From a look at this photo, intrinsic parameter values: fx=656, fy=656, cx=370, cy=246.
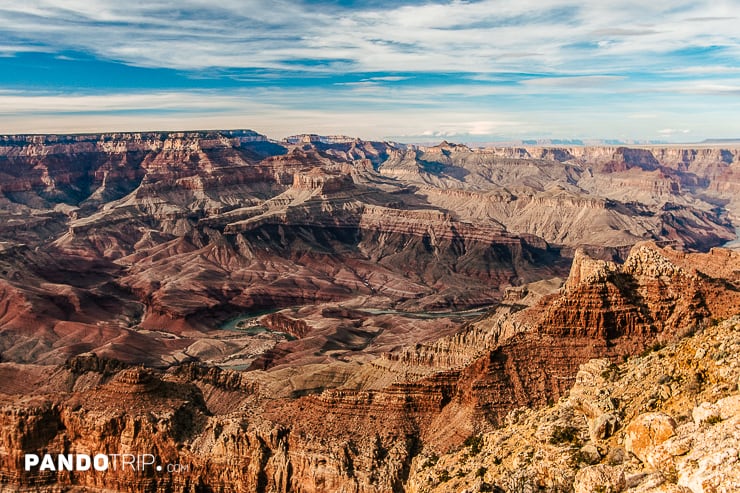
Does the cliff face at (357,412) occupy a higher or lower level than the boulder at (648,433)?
lower

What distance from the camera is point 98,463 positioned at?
60.8 meters

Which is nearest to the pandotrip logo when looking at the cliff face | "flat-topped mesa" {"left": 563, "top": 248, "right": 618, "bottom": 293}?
the cliff face

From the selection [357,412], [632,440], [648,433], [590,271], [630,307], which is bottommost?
[357,412]

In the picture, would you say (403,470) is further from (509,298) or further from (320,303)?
(320,303)

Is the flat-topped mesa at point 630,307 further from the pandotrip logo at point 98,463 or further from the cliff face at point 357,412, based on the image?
the pandotrip logo at point 98,463

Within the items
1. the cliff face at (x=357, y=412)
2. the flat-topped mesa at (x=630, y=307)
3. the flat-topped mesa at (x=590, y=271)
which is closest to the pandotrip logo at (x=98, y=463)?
the cliff face at (x=357, y=412)

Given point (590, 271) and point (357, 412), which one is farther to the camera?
point (590, 271)

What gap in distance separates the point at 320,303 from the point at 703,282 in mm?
128961

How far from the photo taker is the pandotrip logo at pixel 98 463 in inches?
2378

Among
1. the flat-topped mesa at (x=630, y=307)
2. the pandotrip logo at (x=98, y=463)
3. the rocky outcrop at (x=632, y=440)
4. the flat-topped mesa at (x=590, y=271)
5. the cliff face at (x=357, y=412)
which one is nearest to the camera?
the rocky outcrop at (x=632, y=440)

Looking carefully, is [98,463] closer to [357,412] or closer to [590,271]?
[357,412]

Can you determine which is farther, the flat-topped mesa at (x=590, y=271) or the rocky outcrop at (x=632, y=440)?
the flat-topped mesa at (x=590, y=271)

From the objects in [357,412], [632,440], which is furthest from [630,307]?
[632,440]

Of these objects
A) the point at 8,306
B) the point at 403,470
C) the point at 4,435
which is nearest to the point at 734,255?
the point at 403,470
